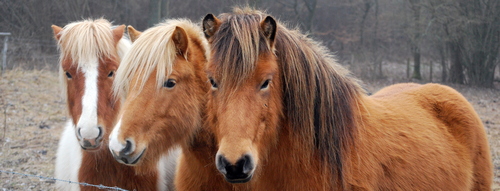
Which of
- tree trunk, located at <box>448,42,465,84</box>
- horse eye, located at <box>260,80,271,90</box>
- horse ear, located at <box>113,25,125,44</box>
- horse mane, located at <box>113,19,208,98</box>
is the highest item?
horse ear, located at <box>113,25,125,44</box>

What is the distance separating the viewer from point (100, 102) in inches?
134

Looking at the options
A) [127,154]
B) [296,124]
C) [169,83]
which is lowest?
[127,154]

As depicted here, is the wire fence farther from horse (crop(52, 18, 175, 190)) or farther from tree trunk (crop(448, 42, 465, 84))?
tree trunk (crop(448, 42, 465, 84))

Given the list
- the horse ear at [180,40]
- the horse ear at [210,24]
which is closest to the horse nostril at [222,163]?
the horse ear at [210,24]

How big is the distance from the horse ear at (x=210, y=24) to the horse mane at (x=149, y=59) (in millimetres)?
497

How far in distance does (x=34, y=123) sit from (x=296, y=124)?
26.7 ft

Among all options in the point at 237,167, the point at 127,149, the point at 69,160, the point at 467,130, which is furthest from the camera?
the point at 69,160

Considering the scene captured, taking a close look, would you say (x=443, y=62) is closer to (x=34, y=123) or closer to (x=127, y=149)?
(x=34, y=123)

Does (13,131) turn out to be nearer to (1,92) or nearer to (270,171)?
(1,92)

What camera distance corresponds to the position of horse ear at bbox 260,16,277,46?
8.14 ft

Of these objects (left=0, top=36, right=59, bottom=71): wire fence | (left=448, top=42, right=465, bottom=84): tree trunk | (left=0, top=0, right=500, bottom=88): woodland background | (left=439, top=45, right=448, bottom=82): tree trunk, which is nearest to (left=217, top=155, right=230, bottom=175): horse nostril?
(left=0, top=0, right=500, bottom=88): woodland background

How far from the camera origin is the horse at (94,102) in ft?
10.8

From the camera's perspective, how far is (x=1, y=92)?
1108cm

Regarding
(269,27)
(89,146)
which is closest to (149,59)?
(89,146)
